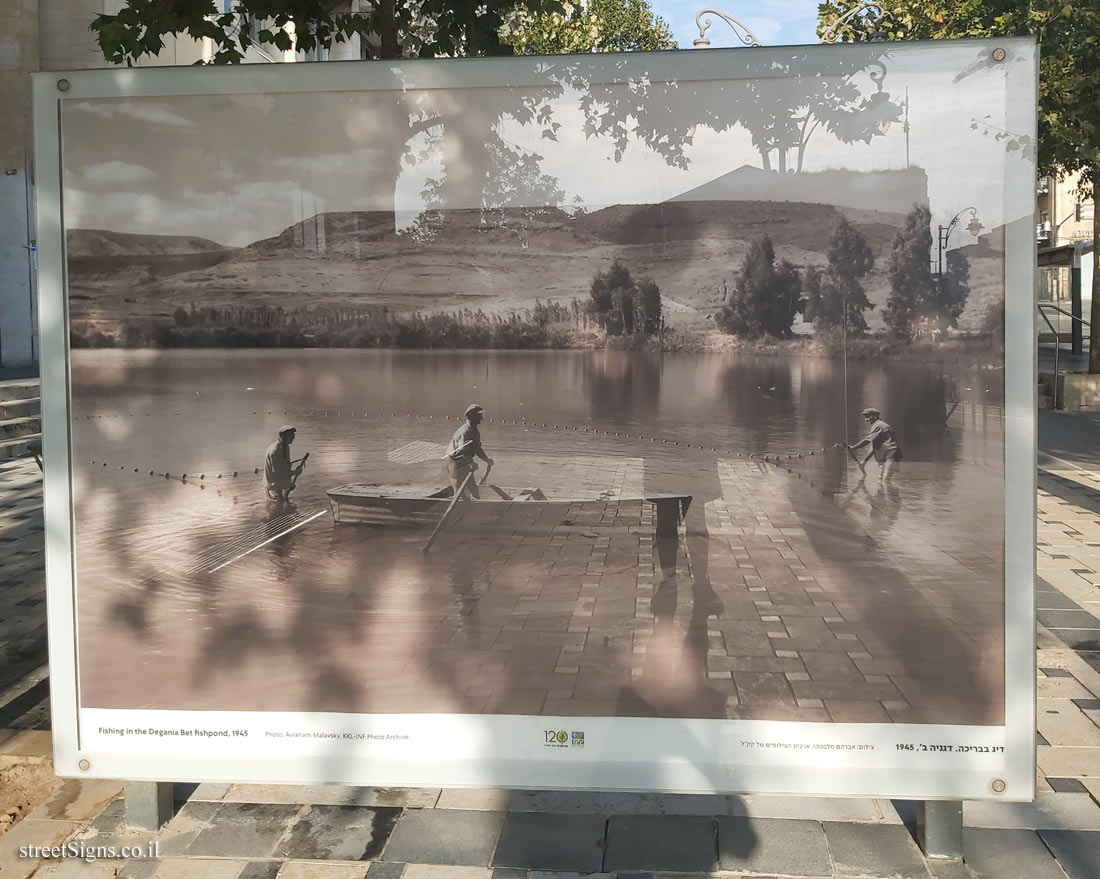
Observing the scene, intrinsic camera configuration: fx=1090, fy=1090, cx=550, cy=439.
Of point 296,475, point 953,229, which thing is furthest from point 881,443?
point 296,475

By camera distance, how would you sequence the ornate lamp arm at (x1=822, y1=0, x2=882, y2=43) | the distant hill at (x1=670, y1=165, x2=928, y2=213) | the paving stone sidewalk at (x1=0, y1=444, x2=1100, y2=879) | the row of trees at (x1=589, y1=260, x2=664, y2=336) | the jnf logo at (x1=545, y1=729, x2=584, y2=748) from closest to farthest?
the distant hill at (x1=670, y1=165, x2=928, y2=213), the row of trees at (x1=589, y1=260, x2=664, y2=336), the jnf logo at (x1=545, y1=729, x2=584, y2=748), the paving stone sidewalk at (x1=0, y1=444, x2=1100, y2=879), the ornate lamp arm at (x1=822, y1=0, x2=882, y2=43)

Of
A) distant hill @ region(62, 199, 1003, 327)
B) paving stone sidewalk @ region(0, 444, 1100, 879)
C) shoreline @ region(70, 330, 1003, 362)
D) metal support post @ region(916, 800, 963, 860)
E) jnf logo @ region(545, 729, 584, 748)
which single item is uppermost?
distant hill @ region(62, 199, 1003, 327)

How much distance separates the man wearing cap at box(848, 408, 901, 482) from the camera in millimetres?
3264

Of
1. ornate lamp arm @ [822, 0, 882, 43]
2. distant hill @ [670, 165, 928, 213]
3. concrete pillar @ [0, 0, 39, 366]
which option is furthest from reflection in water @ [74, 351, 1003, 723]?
concrete pillar @ [0, 0, 39, 366]

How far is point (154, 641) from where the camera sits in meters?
3.53

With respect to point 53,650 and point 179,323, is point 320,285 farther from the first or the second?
point 53,650

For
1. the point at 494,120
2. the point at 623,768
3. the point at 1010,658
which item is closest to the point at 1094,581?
the point at 1010,658

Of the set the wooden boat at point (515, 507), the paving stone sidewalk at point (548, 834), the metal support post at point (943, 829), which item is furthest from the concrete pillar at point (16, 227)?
the metal support post at point (943, 829)

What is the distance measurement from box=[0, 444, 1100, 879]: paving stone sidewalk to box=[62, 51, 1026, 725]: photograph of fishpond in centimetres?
54

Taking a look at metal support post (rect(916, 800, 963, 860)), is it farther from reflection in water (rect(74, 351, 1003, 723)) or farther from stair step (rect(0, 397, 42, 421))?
stair step (rect(0, 397, 42, 421))

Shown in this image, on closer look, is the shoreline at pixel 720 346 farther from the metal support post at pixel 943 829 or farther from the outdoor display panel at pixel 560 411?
the metal support post at pixel 943 829

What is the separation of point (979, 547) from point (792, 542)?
0.56 m

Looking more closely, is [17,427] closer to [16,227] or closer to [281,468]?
[16,227]

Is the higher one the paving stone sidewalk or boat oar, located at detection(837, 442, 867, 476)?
boat oar, located at detection(837, 442, 867, 476)
